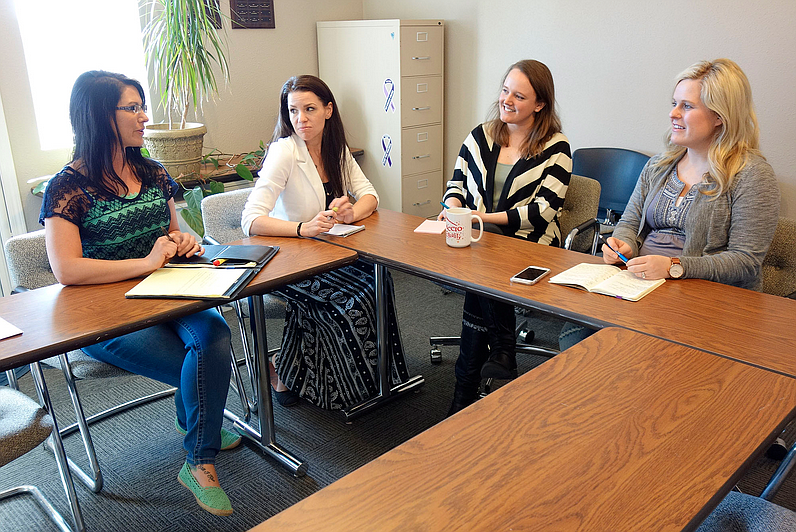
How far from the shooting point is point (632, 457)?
1.06 meters

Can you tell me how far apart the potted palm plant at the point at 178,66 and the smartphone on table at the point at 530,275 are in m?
2.15

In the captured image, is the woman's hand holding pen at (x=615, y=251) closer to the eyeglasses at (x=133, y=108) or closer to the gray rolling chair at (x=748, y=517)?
the gray rolling chair at (x=748, y=517)

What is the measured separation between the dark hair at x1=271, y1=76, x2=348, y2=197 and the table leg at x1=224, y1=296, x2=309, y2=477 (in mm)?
655

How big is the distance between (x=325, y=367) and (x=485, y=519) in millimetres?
1622

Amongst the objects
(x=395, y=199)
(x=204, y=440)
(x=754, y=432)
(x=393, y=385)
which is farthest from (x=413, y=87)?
(x=754, y=432)

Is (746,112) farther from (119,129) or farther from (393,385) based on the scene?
(119,129)

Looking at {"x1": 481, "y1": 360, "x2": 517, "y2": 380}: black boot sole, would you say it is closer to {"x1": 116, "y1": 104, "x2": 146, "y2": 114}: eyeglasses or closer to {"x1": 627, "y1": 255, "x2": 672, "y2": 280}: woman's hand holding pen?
{"x1": 627, "y1": 255, "x2": 672, "y2": 280}: woman's hand holding pen

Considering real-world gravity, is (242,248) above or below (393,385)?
above

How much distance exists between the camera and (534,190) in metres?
2.61

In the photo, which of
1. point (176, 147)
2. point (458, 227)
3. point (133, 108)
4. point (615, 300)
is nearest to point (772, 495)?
point (615, 300)

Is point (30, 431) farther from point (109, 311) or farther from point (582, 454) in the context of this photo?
point (582, 454)

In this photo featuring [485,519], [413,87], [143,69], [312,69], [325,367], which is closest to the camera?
[485,519]

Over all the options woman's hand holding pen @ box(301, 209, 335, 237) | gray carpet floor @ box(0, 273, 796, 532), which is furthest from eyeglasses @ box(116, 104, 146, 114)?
gray carpet floor @ box(0, 273, 796, 532)

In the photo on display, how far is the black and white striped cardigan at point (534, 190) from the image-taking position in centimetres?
257
